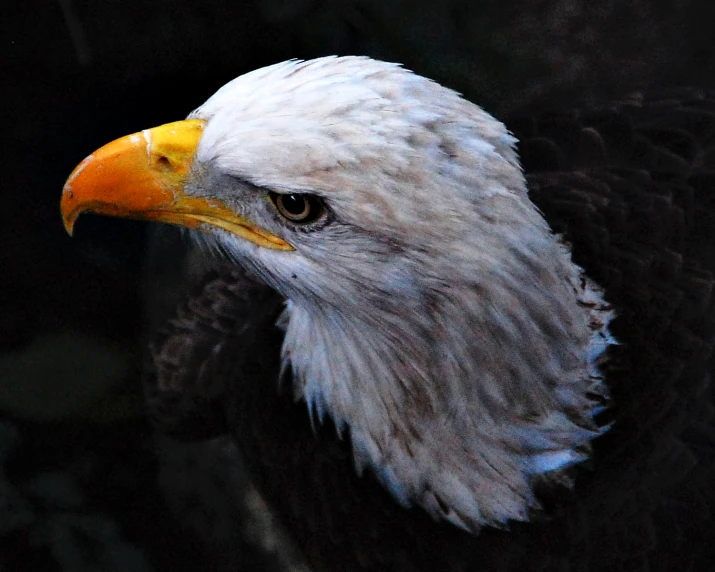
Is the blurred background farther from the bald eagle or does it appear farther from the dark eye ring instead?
the dark eye ring

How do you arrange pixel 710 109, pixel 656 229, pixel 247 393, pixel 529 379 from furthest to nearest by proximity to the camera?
1. pixel 710 109
2. pixel 247 393
3. pixel 656 229
4. pixel 529 379

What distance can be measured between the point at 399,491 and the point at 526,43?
2.26m

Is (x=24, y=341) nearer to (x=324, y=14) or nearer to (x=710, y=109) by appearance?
(x=324, y=14)

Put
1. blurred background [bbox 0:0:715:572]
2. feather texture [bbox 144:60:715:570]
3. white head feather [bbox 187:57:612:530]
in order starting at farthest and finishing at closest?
blurred background [bbox 0:0:715:572], feather texture [bbox 144:60:715:570], white head feather [bbox 187:57:612:530]

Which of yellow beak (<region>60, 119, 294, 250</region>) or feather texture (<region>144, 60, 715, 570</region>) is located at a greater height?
yellow beak (<region>60, 119, 294, 250</region>)

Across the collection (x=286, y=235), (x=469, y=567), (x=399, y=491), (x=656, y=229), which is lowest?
(x=469, y=567)

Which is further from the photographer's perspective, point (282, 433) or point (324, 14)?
point (324, 14)

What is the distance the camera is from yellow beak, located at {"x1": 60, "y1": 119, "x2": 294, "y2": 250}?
189 centimetres

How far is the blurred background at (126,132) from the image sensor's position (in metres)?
3.37

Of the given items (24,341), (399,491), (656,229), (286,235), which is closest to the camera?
(286,235)

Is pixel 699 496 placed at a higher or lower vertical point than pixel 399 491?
lower

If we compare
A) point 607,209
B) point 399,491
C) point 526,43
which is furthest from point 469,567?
point 526,43

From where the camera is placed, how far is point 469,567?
242cm

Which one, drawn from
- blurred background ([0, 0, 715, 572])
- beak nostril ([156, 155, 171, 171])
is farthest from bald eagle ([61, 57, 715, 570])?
blurred background ([0, 0, 715, 572])
